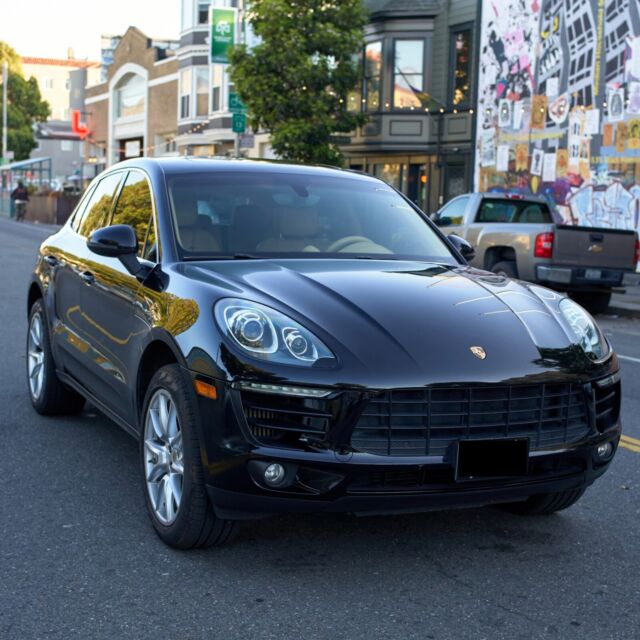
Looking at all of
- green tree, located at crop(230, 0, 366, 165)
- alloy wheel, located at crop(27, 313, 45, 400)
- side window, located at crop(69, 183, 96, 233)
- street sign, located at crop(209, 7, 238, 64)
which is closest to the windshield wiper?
side window, located at crop(69, 183, 96, 233)

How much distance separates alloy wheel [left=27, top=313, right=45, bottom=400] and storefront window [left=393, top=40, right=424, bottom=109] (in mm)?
24488

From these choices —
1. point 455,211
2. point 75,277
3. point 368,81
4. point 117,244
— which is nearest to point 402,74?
point 368,81

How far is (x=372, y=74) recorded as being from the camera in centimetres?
3122

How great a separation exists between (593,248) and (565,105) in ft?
32.6

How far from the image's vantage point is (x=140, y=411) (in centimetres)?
466

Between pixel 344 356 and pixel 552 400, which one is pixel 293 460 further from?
pixel 552 400

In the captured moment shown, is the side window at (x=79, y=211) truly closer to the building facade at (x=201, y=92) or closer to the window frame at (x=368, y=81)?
the window frame at (x=368, y=81)

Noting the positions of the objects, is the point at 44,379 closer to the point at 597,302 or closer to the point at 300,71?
the point at 597,302

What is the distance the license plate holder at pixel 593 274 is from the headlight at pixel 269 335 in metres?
11.8

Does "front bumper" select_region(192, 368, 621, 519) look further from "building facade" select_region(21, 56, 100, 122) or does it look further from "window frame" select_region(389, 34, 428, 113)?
"building facade" select_region(21, 56, 100, 122)

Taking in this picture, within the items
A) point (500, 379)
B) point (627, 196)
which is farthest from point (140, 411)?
point (627, 196)

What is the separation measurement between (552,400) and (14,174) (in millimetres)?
65008

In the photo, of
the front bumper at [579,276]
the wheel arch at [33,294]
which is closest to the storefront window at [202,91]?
the front bumper at [579,276]

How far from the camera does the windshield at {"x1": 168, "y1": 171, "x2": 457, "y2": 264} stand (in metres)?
5.02
